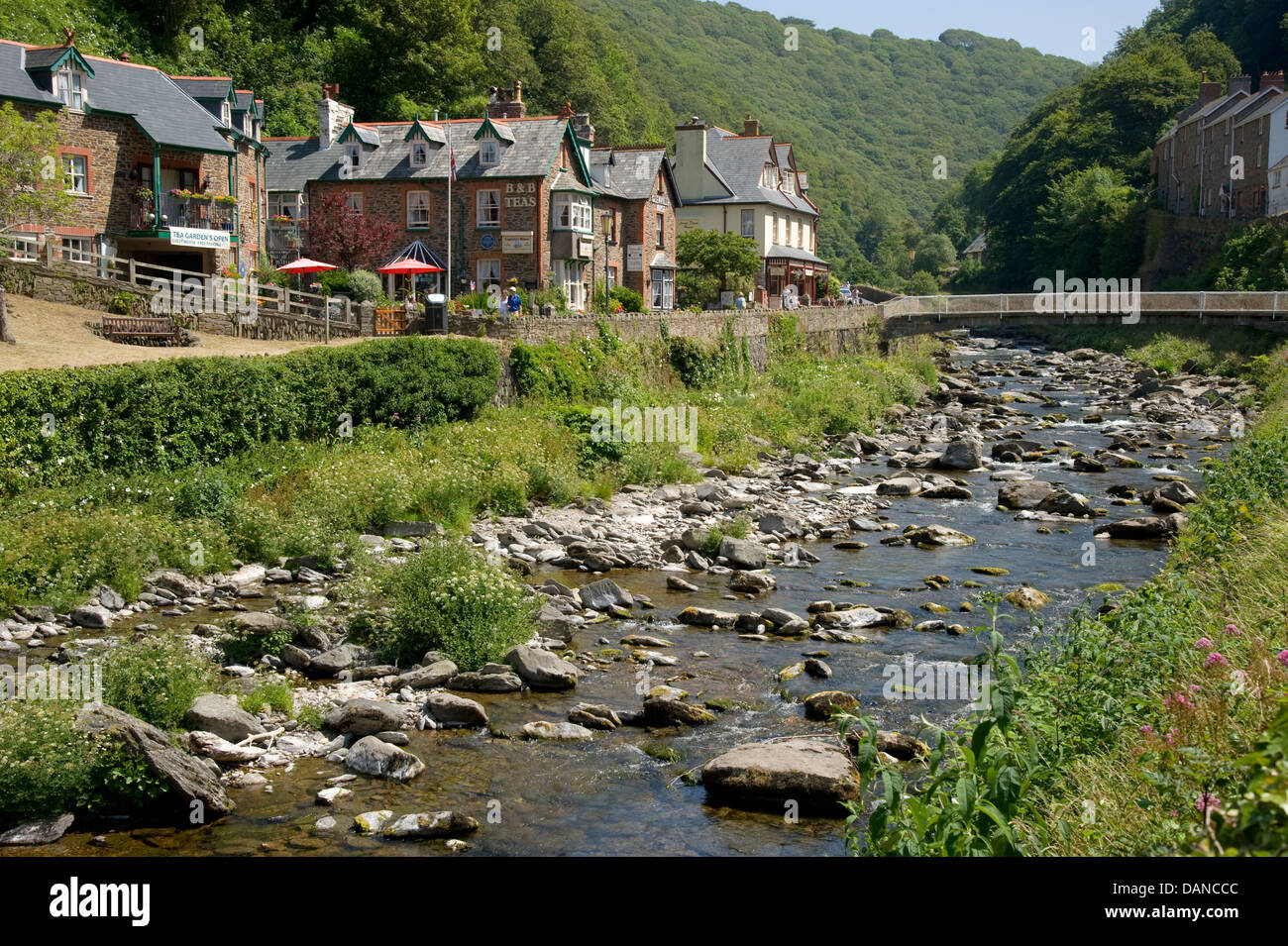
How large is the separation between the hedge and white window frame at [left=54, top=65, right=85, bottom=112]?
20.3 meters

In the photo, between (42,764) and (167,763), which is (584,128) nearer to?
(167,763)

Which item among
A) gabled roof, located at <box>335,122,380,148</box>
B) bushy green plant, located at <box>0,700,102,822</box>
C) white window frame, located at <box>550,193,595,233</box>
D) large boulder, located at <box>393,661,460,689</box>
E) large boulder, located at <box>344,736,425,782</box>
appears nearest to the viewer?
bushy green plant, located at <box>0,700,102,822</box>

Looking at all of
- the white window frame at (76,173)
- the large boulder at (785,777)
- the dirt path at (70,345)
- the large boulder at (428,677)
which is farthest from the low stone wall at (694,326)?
the large boulder at (785,777)

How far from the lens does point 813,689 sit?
15328 mm

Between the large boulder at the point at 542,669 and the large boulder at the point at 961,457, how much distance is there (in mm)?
22474

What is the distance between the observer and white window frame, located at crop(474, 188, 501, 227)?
47.9 meters

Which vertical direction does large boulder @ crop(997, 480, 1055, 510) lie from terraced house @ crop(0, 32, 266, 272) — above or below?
below

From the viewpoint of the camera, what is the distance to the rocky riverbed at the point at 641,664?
11344 millimetres

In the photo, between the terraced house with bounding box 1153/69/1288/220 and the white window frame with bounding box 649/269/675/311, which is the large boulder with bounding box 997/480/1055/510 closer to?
the white window frame with bounding box 649/269/675/311

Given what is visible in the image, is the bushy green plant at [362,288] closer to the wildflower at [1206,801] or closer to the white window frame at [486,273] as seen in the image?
the white window frame at [486,273]

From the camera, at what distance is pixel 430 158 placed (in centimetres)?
4853

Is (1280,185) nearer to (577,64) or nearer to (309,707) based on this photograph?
(577,64)

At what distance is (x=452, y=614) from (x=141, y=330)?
63.9 feet

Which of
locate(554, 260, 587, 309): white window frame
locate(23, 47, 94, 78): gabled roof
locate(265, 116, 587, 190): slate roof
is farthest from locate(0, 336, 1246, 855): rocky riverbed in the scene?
locate(23, 47, 94, 78): gabled roof
